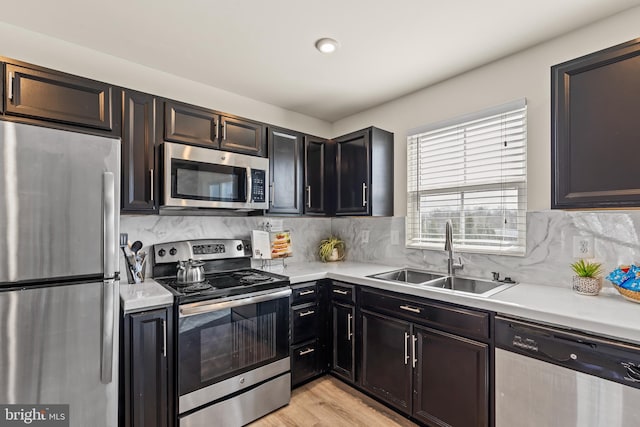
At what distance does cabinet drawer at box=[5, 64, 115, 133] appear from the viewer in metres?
1.58

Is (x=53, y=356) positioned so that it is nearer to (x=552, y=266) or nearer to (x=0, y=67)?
(x=0, y=67)

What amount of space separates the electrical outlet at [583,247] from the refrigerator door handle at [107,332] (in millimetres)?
2668

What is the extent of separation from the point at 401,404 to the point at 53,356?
6.67 ft

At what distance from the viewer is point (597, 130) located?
5.03 ft

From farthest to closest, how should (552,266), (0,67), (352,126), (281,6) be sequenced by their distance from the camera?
(352,126) → (552,266) → (281,6) → (0,67)

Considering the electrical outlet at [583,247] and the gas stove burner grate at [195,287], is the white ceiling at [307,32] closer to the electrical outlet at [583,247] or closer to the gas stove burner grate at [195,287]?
the electrical outlet at [583,247]

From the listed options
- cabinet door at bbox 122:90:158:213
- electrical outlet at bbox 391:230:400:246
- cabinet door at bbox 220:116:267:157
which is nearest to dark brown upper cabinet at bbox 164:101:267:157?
cabinet door at bbox 220:116:267:157

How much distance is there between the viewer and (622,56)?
147 centimetres

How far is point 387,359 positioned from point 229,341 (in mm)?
1130

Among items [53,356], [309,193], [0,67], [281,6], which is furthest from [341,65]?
[53,356]

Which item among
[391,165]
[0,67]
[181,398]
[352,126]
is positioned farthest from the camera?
[352,126]

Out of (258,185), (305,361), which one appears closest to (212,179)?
(258,185)

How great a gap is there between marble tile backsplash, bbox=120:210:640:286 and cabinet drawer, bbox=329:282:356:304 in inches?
26.9

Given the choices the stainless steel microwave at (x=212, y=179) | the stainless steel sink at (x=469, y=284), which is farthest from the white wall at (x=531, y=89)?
the stainless steel microwave at (x=212, y=179)
